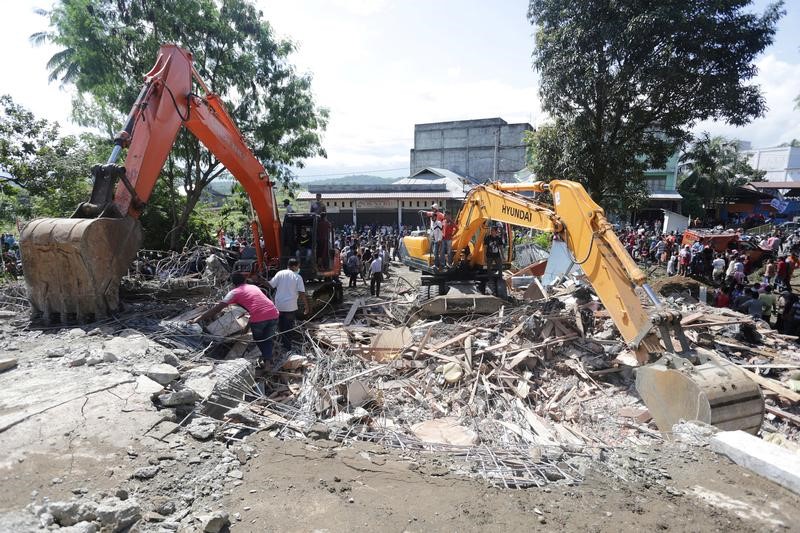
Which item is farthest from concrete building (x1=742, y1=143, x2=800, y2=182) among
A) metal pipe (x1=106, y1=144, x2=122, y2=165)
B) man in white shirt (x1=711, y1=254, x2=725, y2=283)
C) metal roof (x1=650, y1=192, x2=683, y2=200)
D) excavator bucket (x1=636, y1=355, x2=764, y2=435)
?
metal pipe (x1=106, y1=144, x2=122, y2=165)

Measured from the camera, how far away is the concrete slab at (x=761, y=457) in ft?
10.9

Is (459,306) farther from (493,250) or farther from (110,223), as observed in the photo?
(110,223)

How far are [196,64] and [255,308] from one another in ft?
42.5

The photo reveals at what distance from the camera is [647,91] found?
44.3 feet

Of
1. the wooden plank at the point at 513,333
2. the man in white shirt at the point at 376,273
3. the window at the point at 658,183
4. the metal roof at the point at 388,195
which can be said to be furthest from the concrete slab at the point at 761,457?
the window at the point at 658,183

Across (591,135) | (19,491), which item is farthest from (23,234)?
(591,135)

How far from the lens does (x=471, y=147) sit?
50094 millimetres

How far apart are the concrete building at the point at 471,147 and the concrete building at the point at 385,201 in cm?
1866

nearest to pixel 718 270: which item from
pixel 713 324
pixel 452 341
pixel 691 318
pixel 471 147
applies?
pixel 713 324

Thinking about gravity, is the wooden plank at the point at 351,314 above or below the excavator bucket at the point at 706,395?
below

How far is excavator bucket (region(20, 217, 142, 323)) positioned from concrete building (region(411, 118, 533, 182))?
44.3 metres

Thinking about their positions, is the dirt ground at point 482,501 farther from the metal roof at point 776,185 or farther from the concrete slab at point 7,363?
the metal roof at point 776,185

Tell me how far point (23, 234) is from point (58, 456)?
4150mm

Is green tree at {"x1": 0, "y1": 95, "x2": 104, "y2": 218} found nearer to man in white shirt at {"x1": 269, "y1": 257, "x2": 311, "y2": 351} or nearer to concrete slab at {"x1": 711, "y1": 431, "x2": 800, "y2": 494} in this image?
man in white shirt at {"x1": 269, "y1": 257, "x2": 311, "y2": 351}
